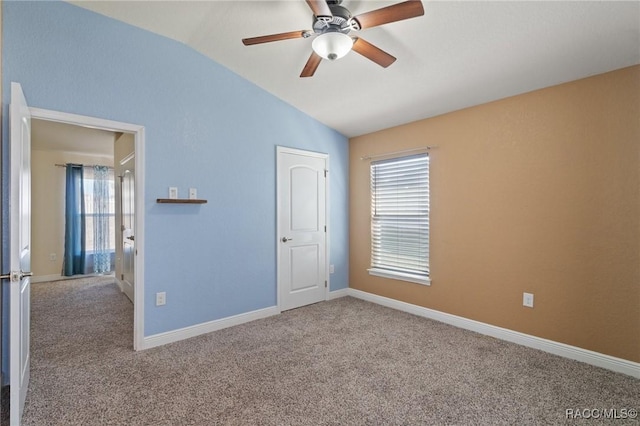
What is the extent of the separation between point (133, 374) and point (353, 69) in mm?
3256

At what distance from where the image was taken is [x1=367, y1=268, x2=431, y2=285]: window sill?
12.6 ft

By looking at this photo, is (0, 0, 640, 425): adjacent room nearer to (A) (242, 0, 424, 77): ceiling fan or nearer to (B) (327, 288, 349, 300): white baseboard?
(A) (242, 0, 424, 77): ceiling fan

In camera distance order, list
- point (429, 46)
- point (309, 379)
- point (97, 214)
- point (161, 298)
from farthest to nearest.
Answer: point (97, 214) → point (161, 298) → point (429, 46) → point (309, 379)

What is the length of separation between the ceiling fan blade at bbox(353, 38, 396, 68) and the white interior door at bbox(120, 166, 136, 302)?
3.64 metres

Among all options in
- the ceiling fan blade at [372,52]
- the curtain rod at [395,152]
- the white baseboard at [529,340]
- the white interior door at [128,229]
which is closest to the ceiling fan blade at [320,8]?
the ceiling fan blade at [372,52]

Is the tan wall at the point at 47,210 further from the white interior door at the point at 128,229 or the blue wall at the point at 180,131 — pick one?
the blue wall at the point at 180,131

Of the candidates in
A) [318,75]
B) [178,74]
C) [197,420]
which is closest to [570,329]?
[197,420]

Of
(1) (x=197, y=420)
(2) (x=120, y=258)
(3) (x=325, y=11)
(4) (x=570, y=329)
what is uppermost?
(3) (x=325, y=11)

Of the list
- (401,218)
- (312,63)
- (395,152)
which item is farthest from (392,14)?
(401,218)

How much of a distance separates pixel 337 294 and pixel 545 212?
2.78 meters

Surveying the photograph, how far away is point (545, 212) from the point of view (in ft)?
9.46

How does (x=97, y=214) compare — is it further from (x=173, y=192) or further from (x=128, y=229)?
(x=173, y=192)

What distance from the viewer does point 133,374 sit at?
2.53 m

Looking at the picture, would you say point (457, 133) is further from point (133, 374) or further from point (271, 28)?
point (133, 374)
